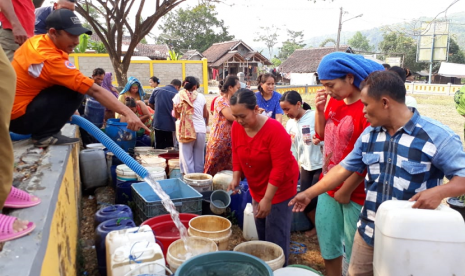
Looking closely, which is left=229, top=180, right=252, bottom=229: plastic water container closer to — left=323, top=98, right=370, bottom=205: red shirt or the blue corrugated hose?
the blue corrugated hose

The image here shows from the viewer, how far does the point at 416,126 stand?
5.88 ft

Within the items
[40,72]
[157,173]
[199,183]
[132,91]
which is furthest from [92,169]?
[40,72]

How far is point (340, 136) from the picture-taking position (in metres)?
2.47

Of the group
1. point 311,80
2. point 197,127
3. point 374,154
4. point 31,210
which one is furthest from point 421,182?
point 311,80

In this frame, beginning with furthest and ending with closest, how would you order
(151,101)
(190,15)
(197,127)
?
(190,15), (151,101), (197,127)

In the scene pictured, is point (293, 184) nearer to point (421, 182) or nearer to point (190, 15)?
point (421, 182)

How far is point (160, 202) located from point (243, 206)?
1.05 meters

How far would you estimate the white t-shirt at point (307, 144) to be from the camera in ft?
13.4

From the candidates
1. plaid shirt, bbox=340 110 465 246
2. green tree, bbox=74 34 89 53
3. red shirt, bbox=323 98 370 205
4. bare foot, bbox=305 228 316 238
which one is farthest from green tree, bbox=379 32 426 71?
plaid shirt, bbox=340 110 465 246

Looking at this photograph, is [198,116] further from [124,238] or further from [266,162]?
[124,238]

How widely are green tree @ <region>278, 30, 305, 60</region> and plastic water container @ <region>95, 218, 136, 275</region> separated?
6436 cm

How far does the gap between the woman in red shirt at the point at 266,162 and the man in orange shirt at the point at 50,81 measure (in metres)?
0.91

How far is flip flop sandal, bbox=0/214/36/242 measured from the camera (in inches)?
57.7

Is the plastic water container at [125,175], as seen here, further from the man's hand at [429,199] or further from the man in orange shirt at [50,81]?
the man's hand at [429,199]
